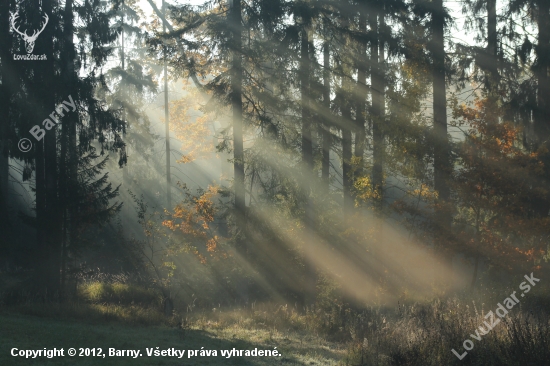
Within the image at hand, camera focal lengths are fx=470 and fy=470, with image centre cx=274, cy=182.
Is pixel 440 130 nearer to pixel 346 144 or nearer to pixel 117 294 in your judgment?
pixel 346 144

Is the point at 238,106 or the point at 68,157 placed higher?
the point at 238,106

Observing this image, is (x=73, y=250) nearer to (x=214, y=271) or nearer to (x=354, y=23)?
(x=214, y=271)

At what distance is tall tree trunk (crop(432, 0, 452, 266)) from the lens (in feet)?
49.0

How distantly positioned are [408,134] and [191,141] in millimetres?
20767

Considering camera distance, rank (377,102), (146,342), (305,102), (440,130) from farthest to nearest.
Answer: (377,102)
(305,102)
(440,130)
(146,342)

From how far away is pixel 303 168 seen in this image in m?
17.4

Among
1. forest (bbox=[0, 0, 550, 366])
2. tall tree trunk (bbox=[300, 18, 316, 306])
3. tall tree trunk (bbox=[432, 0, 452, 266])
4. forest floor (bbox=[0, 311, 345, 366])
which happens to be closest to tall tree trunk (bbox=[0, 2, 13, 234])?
forest (bbox=[0, 0, 550, 366])

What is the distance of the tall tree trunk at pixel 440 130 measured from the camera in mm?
14930

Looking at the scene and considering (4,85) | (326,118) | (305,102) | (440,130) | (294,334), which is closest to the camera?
(294,334)

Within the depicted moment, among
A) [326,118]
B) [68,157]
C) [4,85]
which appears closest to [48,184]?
[68,157]

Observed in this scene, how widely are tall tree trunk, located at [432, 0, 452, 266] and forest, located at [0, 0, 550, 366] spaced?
0.07 metres

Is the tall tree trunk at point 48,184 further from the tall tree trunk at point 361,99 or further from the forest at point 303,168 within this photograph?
the tall tree trunk at point 361,99

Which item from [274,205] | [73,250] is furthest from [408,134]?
[73,250]

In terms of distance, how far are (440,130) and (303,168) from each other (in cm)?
494
